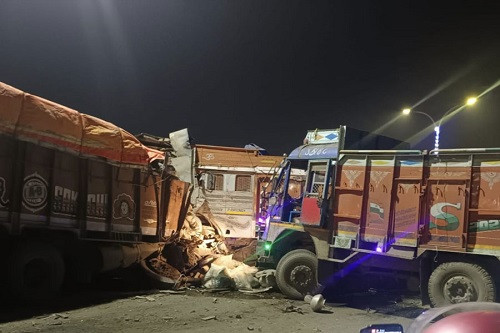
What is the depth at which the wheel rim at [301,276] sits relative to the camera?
9609 mm

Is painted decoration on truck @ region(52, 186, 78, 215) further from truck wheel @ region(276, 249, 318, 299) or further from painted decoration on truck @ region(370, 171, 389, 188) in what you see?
painted decoration on truck @ region(370, 171, 389, 188)

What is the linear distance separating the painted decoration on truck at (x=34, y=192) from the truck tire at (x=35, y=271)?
61 centimetres

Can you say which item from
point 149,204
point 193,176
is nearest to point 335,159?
point 149,204

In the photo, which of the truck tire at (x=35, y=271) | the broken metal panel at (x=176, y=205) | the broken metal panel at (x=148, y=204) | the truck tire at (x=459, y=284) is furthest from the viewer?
the broken metal panel at (x=176, y=205)

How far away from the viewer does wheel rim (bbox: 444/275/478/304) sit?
7.50 meters

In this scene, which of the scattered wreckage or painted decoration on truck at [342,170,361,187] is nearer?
the scattered wreckage

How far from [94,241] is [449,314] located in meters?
8.08

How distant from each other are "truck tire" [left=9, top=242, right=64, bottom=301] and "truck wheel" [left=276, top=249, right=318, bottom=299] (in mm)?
4087

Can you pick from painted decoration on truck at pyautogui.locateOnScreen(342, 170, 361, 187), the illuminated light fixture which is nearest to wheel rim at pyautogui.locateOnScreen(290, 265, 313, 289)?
painted decoration on truck at pyautogui.locateOnScreen(342, 170, 361, 187)

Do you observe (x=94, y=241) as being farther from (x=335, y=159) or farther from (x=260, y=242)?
(x=335, y=159)

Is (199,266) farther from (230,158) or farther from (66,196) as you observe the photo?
(230,158)

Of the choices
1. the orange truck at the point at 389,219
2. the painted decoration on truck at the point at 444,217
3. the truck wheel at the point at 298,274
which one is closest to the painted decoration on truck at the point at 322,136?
the orange truck at the point at 389,219

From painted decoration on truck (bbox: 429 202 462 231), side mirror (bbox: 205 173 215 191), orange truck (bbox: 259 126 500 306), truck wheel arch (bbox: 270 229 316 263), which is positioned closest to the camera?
orange truck (bbox: 259 126 500 306)

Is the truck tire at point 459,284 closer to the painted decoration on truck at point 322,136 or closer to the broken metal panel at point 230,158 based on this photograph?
the painted decoration on truck at point 322,136
